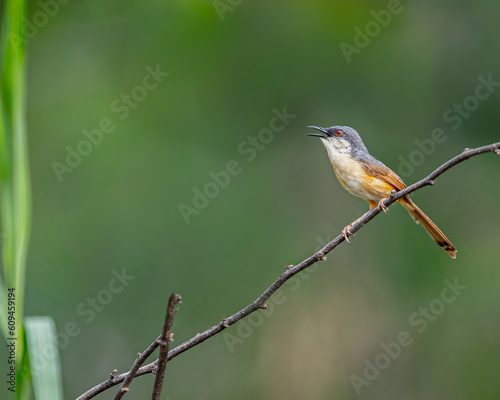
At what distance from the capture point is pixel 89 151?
7918 mm

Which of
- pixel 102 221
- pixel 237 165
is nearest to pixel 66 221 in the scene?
pixel 102 221

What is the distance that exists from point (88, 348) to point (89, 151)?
2.35 meters

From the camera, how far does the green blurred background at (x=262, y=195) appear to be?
7562 mm

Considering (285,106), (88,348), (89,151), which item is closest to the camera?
(88,348)

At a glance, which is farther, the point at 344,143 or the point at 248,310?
the point at 344,143

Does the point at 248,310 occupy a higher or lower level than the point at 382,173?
lower

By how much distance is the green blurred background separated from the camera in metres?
7.56

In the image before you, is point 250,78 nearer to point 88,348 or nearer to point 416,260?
point 416,260

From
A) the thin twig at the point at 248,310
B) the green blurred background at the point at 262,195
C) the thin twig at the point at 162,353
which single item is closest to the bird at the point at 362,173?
the thin twig at the point at 248,310

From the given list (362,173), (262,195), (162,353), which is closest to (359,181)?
(362,173)

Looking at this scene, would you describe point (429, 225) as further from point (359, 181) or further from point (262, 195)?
point (262, 195)

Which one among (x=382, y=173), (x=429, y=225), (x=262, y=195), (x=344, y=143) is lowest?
(x=429, y=225)

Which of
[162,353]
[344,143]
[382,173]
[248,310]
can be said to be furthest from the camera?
[344,143]

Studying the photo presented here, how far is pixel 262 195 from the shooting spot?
8.48m
